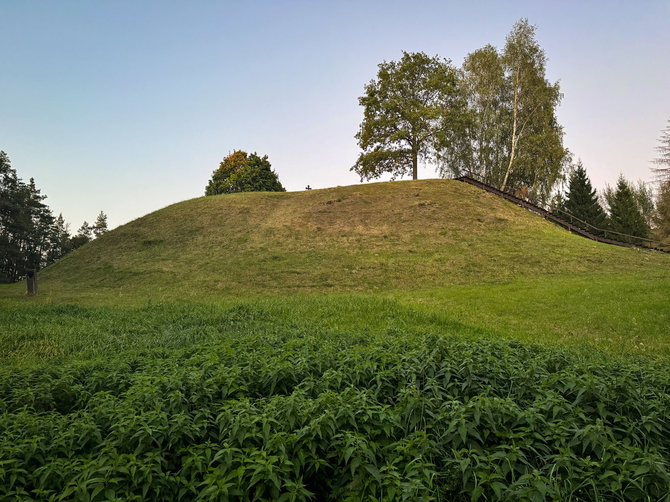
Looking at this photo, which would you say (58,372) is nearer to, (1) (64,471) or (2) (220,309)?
(1) (64,471)

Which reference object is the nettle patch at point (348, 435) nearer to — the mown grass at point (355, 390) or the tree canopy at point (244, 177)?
the mown grass at point (355, 390)

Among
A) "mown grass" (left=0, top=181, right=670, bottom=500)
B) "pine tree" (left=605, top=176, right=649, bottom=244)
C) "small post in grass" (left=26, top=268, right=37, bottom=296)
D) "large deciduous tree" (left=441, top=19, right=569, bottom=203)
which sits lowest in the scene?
"mown grass" (left=0, top=181, right=670, bottom=500)

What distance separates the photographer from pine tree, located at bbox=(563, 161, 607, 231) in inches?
1832

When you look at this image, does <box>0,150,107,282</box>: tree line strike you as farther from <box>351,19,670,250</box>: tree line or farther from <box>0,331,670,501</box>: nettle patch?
<box>0,331,670,501</box>: nettle patch

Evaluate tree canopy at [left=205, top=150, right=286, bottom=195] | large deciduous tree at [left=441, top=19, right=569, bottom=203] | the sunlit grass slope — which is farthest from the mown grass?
tree canopy at [left=205, top=150, right=286, bottom=195]

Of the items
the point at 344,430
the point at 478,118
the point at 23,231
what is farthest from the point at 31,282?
the point at 478,118

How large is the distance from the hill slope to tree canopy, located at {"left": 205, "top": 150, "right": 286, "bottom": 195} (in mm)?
19517

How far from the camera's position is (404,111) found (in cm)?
4175

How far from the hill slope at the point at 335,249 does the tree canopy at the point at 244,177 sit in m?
19.5

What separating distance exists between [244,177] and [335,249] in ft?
123

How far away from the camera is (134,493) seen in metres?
3.32

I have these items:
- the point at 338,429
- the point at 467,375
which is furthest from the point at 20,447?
the point at 467,375

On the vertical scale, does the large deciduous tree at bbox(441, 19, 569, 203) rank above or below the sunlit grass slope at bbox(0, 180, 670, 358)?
above

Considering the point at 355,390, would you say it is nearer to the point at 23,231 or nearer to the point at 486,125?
the point at 486,125
